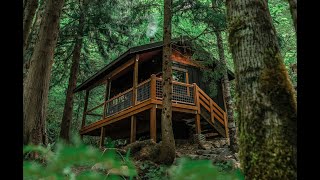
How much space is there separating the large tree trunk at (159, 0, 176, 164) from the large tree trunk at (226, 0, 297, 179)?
7.13m

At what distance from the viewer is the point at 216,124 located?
54.6 ft

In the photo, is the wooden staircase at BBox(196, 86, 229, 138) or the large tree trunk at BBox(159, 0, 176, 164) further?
the wooden staircase at BBox(196, 86, 229, 138)

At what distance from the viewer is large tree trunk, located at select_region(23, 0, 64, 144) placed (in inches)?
241

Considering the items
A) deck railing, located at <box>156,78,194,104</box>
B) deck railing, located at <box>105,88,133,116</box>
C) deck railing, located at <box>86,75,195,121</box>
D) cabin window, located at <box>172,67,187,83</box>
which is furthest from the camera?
cabin window, located at <box>172,67,187,83</box>

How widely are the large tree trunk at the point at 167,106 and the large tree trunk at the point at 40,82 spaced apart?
164 inches

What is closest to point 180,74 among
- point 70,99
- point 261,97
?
point 70,99

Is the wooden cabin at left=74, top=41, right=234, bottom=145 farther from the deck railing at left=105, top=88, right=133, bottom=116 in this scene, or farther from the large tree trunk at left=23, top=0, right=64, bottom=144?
the large tree trunk at left=23, top=0, right=64, bottom=144

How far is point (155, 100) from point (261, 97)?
11.5 m

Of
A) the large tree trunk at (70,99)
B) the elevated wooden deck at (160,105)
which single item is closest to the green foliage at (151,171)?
the elevated wooden deck at (160,105)

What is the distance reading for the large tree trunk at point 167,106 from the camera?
938 centimetres

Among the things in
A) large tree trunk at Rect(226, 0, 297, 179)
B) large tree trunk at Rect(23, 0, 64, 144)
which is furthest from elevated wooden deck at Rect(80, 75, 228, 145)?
large tree trunk at Rect(226, 0, 297, 179)

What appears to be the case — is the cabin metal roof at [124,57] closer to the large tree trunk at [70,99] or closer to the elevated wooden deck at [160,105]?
the large tree trunk at [70,99]
